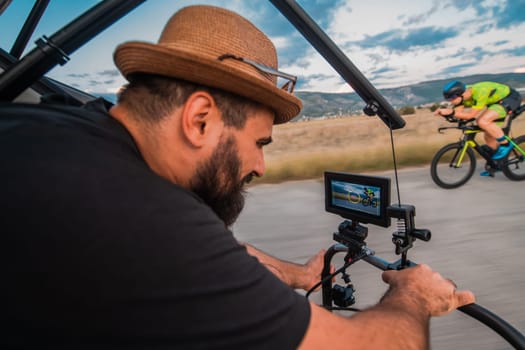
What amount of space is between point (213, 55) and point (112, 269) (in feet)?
2.10

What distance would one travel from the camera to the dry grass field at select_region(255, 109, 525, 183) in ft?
26.3

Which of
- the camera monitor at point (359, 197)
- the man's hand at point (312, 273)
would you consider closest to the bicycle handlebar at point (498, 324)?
the camera monitor at point (359, 197)

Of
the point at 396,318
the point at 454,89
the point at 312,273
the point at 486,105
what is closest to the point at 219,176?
the point at 396,318

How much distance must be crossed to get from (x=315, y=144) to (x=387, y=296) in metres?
14.5

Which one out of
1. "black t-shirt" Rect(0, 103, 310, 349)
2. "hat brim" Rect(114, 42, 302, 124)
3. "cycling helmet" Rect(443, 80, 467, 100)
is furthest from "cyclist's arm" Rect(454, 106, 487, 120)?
"black t-shirt" Rect(0, 103, 310, 349)

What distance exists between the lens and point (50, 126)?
0.80m

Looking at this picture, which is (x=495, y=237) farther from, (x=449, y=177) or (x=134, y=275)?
(x=134, y=275)

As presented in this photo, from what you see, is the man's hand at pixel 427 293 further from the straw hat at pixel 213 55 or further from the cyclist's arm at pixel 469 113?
the cyclist's arm at pixel 469 113

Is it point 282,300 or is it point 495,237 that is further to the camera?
point 495,237

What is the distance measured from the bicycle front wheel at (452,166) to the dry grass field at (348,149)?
1.91 ft

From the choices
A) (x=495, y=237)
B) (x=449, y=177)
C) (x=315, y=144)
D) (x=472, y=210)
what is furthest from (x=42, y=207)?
(x=315, y=144)

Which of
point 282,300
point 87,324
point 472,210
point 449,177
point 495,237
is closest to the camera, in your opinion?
point 87,324

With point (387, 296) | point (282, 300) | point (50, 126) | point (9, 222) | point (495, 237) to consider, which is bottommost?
point (495, 237)

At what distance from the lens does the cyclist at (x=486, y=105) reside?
18.4 ft
